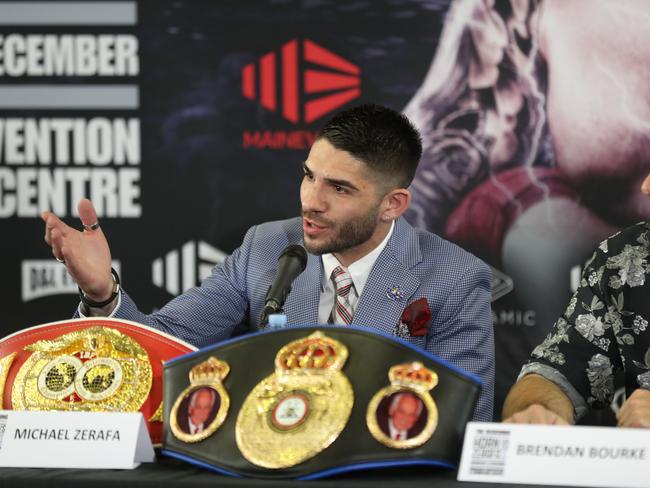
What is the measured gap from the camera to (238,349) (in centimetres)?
157

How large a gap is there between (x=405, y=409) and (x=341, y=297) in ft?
A: 3.83

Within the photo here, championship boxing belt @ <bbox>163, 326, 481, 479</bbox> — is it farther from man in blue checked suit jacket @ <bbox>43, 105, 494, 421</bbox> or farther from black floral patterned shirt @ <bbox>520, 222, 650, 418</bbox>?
man in blue checked suit jacket @ <bbox>43, 105, 494, 421</bbox>

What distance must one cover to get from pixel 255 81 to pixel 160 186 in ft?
1.60

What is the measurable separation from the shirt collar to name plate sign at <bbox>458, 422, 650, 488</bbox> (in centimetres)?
123

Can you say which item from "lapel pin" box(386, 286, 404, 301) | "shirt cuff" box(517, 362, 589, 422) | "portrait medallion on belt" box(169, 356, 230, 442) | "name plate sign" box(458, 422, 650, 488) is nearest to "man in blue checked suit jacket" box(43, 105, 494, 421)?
"lapel pin" box(386, 286, 404, 301)

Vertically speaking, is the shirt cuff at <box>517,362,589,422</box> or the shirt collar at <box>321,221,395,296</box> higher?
the shirt collar at <box>321,221,395,296</box>

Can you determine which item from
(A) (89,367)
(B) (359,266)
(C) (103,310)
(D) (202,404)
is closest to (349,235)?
(B) (359,266)

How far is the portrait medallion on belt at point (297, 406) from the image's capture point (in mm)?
1438

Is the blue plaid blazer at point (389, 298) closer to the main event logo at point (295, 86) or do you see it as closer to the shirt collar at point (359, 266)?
the shirt collar at point (359, 266)

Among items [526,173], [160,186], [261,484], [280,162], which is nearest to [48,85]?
[160,186]

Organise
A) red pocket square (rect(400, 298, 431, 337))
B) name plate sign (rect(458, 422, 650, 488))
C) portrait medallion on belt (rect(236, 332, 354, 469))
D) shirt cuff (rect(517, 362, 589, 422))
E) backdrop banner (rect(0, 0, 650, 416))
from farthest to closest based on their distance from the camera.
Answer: backdrop banner (rect(0, 0, 650, 416)) < red pocket square (rect(400, 298, 431, 337)) < shirt cuff (rect(517, 362, 589, 422)) < portrait medallion on belt (rect(236, 332, 354, 469)) < name plate sign (rect(458, 422, 650, 488))

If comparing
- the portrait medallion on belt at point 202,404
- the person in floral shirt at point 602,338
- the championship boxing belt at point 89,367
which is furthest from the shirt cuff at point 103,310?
the person in floral shirt at point 602,338

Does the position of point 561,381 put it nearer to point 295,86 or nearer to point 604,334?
point 604,334

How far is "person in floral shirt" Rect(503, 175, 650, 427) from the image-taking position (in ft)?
6.89
